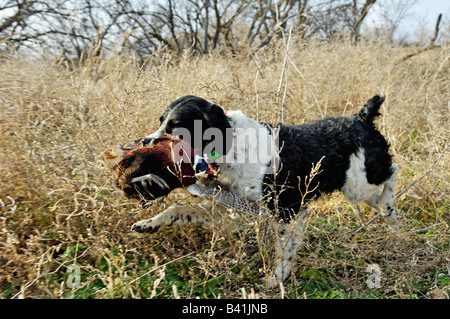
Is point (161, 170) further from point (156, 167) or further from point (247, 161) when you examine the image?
point (247, 161)

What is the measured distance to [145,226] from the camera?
8.35 ft

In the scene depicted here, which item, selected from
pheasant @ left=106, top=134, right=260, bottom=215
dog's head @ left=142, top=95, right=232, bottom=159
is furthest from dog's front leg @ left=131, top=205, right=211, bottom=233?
dog's head @ left=142, top=95, right=232, bottom=159

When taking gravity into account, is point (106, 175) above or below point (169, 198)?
above

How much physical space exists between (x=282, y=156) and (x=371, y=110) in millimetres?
1133

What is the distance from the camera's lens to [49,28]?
9445 millimetres

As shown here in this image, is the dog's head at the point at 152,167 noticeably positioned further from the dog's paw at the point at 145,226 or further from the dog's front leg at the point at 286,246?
the dog's front leg at the point at 286,246

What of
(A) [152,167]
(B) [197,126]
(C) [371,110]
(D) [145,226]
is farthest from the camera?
(C) [371,110]

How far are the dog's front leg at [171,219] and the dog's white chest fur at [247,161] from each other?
359mm

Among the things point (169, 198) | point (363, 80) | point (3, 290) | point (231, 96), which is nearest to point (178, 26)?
point (363, 80)

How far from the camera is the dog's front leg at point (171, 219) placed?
8.36 feet

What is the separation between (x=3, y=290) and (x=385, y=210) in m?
3.14

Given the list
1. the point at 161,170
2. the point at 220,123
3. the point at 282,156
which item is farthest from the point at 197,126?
the point at 282,156

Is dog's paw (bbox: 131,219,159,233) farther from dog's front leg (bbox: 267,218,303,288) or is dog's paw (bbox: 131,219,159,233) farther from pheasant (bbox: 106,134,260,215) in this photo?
dog's front leg (bbox: 267,218,303,288)
